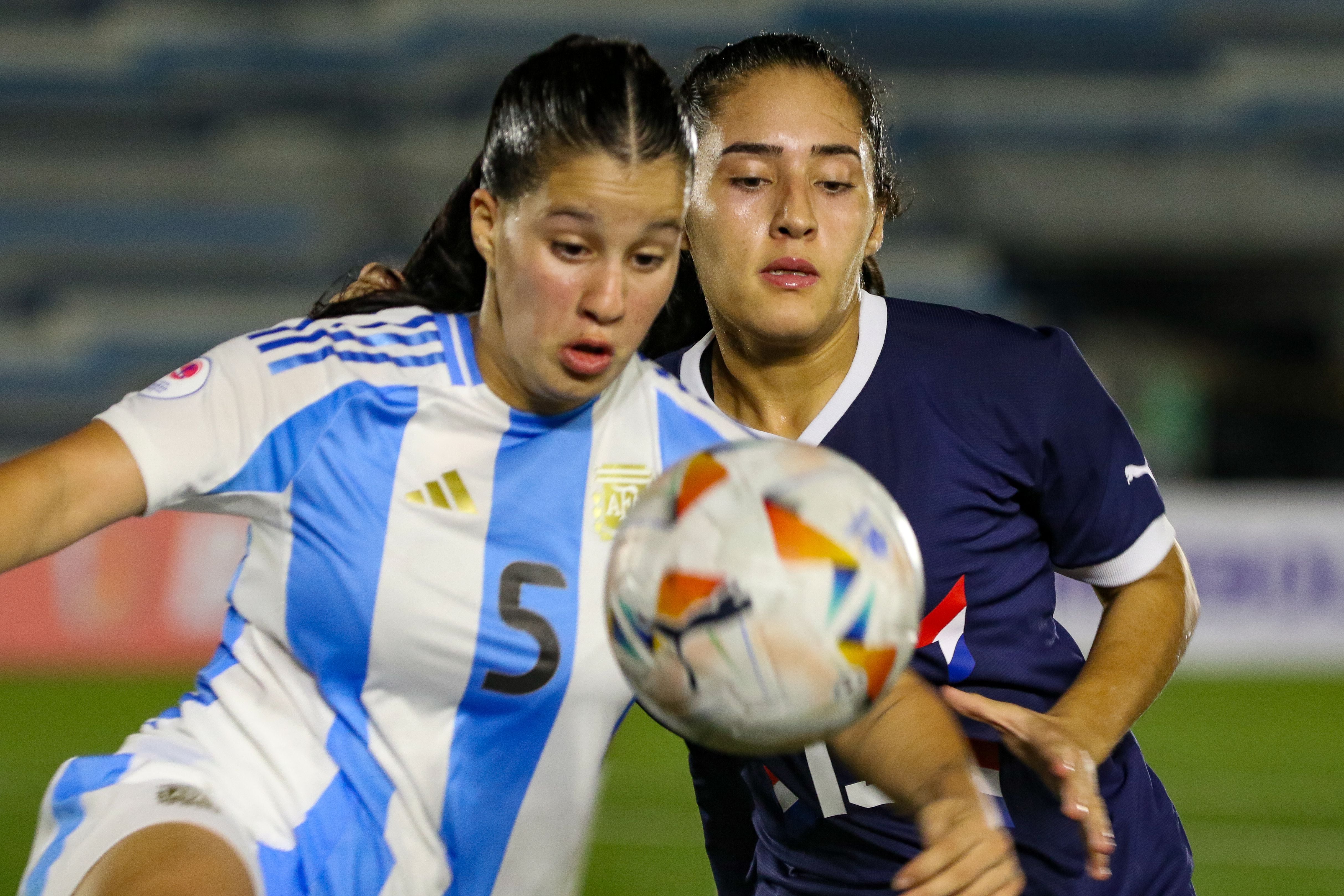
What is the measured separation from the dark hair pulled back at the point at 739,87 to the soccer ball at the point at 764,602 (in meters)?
0.99

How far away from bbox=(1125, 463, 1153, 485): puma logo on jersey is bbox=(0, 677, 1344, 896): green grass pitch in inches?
113

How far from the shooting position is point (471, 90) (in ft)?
51.9

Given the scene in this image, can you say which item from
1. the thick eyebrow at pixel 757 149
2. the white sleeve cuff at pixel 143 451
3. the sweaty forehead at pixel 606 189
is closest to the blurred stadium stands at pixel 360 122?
the thick eyebrow at pixel 757 149

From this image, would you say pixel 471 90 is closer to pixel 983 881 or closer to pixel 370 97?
pixel 370 97

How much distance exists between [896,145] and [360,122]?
6.36m

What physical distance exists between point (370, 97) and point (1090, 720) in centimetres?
1455

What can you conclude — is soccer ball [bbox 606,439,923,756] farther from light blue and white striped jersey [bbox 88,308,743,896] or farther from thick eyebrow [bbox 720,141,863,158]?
thick eyebrow [bbox 720,141,863,158]

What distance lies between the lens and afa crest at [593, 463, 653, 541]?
232 centimetres

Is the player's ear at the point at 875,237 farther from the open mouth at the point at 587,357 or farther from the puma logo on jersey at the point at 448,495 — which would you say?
the puma logo on jersey at the point at 448,495

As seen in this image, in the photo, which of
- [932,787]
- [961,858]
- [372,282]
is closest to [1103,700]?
[932,787]

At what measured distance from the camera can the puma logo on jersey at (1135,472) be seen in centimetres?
264

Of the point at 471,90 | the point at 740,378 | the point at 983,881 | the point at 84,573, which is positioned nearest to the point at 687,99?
the point at 740,378

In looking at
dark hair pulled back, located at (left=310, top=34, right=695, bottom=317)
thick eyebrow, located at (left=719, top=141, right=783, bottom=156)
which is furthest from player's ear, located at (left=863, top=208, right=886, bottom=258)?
dark hair pulled back, located at (left=310, top=34, right=695, bottom=317)

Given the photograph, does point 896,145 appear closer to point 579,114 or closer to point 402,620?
point 579,114
